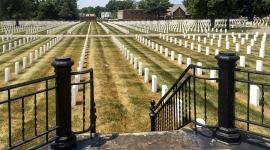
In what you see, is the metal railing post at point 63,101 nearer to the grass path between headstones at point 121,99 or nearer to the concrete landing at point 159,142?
the concrete landing at point 159,142

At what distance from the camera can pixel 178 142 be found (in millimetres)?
6715

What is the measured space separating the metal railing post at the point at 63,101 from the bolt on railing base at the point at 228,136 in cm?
273

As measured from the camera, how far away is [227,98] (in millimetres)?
6641

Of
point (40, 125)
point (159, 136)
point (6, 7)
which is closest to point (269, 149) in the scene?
point (159, 136)

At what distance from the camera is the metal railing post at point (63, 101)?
6.13 metres

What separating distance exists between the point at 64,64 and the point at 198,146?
9.30 ft

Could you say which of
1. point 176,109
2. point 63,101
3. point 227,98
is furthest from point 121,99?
point 63,101

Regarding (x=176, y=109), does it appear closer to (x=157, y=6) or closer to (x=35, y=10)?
(x=157, y=6)

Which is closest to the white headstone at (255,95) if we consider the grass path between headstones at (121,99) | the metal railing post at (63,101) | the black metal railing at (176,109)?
the black metal railing at (176,109)

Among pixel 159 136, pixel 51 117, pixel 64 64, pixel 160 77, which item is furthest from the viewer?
pixel 160 77

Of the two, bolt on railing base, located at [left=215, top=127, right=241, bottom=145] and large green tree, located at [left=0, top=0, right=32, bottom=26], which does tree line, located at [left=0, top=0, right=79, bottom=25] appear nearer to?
large green tree, located at [left=0, top=0, right=32, bottom=26]

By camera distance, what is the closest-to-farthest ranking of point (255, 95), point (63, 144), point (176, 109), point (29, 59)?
point (63, 144), point (176, 109), point (255, 95), point (29, 59)

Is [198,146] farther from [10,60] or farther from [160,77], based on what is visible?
[10,60]

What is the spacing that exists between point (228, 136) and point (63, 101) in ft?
10.1
